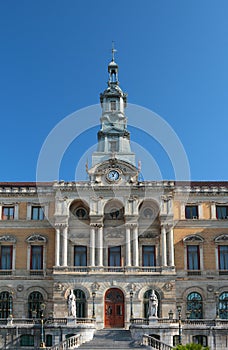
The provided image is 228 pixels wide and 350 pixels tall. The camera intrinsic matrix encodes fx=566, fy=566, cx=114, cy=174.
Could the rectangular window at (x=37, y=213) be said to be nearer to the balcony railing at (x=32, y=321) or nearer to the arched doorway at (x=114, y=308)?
the arched doorway at (x=114, y=308)

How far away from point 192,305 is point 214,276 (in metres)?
3.52

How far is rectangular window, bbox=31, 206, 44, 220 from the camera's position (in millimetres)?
56906

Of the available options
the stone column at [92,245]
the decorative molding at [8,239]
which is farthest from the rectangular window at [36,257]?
the stone column at [92,245]

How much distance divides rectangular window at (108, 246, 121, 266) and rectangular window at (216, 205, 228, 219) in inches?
420

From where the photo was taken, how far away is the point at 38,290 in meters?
54.8

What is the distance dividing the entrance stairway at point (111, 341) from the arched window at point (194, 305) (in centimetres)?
821

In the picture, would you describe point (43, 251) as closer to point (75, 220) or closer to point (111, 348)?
point (75, 220)

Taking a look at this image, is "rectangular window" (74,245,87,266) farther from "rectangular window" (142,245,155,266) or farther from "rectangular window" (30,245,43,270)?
"rectangular window" (142,245,155,266)

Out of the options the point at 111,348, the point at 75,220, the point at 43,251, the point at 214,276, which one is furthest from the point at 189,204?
the point at 111,348

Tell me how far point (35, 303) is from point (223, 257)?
18872 millimetres

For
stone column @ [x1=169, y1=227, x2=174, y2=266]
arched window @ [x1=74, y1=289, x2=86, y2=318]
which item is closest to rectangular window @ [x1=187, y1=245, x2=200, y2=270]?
stone column @ [x1=169, y1=227, x2=174, y2=266]

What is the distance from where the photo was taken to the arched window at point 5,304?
54344 millimetres

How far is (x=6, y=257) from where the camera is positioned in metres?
55.9

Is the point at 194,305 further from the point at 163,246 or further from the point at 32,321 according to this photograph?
the point at 32,321
